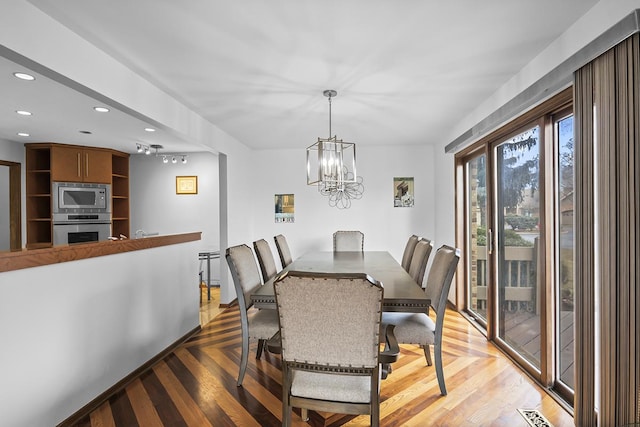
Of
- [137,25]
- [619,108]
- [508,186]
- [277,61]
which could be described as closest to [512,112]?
[508,186]

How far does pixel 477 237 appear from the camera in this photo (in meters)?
4.03

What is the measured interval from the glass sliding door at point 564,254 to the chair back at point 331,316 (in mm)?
1690

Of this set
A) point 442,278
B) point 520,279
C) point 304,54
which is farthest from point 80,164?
point 520,279

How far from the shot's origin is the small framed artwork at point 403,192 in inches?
213

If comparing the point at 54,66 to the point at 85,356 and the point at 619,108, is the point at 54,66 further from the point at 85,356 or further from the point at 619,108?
the point at 619,108

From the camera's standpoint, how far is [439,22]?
1.92 metres

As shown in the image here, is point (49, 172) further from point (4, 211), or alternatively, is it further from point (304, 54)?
point (304, 54)

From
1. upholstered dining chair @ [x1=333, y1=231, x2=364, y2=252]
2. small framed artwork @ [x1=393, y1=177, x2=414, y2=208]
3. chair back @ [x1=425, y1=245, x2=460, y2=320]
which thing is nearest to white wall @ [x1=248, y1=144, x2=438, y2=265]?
small framed artwork @ [x1=393, y1=177, x2=414, y2=208]

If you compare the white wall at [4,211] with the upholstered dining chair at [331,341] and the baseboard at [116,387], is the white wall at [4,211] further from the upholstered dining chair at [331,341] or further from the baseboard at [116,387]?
the upholstered dining chair at [331,341]

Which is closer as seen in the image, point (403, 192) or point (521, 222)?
point (521, 222)

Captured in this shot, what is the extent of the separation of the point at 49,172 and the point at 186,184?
1899 mm

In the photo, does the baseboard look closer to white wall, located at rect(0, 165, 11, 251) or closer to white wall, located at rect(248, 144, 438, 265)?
white wall, located at rect(248, 144, 438, 265)

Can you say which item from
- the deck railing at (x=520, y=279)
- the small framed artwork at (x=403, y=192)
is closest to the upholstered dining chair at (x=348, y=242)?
the small framed artwork at (x=403, y=192)

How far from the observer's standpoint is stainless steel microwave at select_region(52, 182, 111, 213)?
488 centimetres
